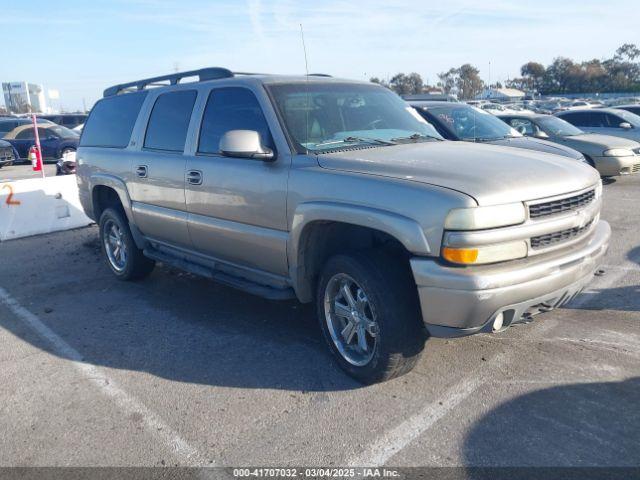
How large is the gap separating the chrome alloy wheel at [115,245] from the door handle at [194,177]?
5.83 feet

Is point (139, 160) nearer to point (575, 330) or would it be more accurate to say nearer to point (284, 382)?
point (284, 382)

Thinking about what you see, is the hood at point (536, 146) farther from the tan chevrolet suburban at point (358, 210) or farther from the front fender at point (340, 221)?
the front fender at point (340, 221)

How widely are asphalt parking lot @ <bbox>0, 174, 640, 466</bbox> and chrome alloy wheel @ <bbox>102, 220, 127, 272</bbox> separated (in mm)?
912

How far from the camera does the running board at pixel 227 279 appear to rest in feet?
14.0

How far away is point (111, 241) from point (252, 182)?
3.04 m

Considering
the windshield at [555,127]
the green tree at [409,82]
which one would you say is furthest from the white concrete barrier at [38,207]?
the green tree at [409,82]

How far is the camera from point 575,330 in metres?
4.49

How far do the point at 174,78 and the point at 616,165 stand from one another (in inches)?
368

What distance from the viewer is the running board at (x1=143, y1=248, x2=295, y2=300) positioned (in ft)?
14.0

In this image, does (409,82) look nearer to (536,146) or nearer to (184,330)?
(536,146)

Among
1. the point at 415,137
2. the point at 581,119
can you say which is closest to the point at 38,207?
the point at 415,137

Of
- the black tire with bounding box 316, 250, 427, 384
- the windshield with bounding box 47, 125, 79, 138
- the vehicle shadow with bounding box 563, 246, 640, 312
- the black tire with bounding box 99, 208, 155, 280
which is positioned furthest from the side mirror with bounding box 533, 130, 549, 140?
the windshield with bounding box 47, 125, 79, 138

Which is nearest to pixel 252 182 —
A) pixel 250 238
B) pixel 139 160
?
pixel 250 238

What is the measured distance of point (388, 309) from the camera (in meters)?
3.43
